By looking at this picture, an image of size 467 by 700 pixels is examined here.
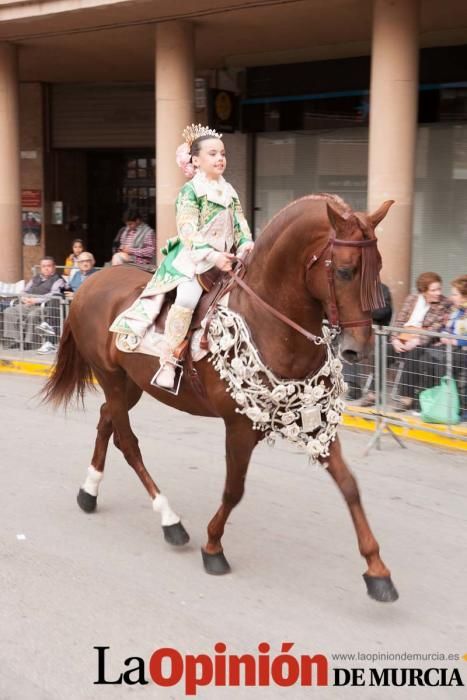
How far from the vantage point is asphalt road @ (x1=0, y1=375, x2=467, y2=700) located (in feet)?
14.0

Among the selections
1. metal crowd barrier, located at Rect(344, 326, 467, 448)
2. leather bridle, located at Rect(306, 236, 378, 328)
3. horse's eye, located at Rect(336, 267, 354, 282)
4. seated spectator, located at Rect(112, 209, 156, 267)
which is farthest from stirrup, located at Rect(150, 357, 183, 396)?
seated spectator, located at Rect(112, 209, 156, 267)

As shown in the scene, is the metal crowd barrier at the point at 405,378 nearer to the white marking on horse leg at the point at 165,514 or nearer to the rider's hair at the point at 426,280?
the rider's hair at the point at 426,280

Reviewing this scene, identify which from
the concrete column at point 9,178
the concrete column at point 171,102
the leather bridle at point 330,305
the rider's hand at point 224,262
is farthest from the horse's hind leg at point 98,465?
the concrete column at point 9,178

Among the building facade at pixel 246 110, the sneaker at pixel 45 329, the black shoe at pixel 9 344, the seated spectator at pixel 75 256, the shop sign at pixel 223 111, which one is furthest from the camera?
the shop sign at pixel 223 111

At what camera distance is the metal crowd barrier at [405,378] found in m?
7.71

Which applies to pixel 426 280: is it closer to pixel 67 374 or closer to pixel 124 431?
pixel 67 374

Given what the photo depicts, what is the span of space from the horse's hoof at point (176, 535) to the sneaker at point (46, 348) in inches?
249

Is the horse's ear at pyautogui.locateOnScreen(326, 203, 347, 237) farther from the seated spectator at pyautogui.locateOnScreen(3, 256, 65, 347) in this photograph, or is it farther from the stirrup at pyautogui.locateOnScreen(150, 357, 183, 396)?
the seated spectator at pyautogui.locateOnScreen(3, 256, 65, 347)

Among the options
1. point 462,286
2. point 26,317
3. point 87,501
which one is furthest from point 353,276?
point 26,317

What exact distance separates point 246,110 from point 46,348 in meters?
6.31

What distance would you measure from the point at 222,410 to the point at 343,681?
63.4 inches

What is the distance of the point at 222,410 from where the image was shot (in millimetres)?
5047

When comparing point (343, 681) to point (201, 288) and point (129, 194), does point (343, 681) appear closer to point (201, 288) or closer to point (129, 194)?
point (201, 288)

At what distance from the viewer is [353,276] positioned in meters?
4.23
